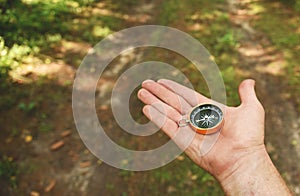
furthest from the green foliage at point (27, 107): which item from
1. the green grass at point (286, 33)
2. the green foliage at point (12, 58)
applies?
the green grass at point (286, 33)

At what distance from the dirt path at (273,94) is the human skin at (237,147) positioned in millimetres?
1880

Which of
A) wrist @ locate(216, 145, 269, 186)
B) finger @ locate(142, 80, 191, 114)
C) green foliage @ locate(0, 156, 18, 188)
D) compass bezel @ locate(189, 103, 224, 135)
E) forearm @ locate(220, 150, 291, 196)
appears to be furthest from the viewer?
green foliage @ locate(0, 156, 18, 188)

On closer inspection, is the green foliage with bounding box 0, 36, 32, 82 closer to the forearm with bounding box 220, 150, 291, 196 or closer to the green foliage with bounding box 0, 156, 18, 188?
the green foliage with bounding box 0, 156, 18, 188

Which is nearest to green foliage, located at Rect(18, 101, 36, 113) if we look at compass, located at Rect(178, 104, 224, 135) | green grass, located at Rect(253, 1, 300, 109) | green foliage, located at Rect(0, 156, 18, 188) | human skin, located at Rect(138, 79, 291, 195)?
green foliage, located at Rect(0, 156, 18, 188)

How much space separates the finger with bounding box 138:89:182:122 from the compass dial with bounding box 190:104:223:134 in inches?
8.8

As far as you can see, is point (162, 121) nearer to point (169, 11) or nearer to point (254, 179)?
point (254, 179)

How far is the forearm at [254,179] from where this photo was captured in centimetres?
327

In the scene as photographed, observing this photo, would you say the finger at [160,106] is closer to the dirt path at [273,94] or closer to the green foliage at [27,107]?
the dirt path at [273,94]

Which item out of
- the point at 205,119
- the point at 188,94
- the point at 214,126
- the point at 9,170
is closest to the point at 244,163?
the point at 214,126

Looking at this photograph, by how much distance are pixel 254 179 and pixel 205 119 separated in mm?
918

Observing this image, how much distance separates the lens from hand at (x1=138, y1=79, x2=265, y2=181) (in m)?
3.56

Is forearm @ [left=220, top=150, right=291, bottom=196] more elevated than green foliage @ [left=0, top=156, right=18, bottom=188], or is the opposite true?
forearm @ [left=220, top=150, right=291, bottom=196]

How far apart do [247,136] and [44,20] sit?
5712mm

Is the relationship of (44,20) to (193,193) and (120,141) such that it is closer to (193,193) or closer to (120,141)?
(120,141)
